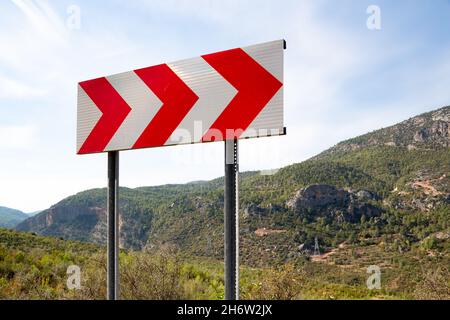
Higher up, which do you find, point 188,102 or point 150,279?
point 188,102

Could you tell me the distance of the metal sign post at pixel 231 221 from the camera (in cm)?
238

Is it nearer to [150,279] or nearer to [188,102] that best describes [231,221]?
[188,102]

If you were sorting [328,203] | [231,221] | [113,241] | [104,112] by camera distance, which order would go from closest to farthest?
1. [231,221]
2. [113,241]
3. [104,112]
4. [328,203]

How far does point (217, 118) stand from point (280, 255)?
20.1 meters

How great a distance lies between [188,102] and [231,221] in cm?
82

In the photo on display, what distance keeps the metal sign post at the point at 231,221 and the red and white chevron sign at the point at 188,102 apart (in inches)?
4.7

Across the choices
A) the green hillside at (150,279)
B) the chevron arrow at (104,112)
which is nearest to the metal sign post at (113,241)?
the chevron arrow at (104,112)

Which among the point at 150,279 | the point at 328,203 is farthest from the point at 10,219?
the point at 150,279

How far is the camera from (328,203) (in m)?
33.1

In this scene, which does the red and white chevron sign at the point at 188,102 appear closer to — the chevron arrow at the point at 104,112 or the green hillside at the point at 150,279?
the chevron arrow at the point at 104,112

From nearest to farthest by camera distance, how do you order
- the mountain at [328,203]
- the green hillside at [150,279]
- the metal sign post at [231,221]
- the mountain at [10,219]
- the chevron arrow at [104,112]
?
the metal sign post at [231,221], the chevron arrow at [104,112], the green hillside at [150,279], the mountain at [328,203], the mountain at [10,219]

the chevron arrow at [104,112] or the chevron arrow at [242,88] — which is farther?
the chevron arrow at [104,112]
